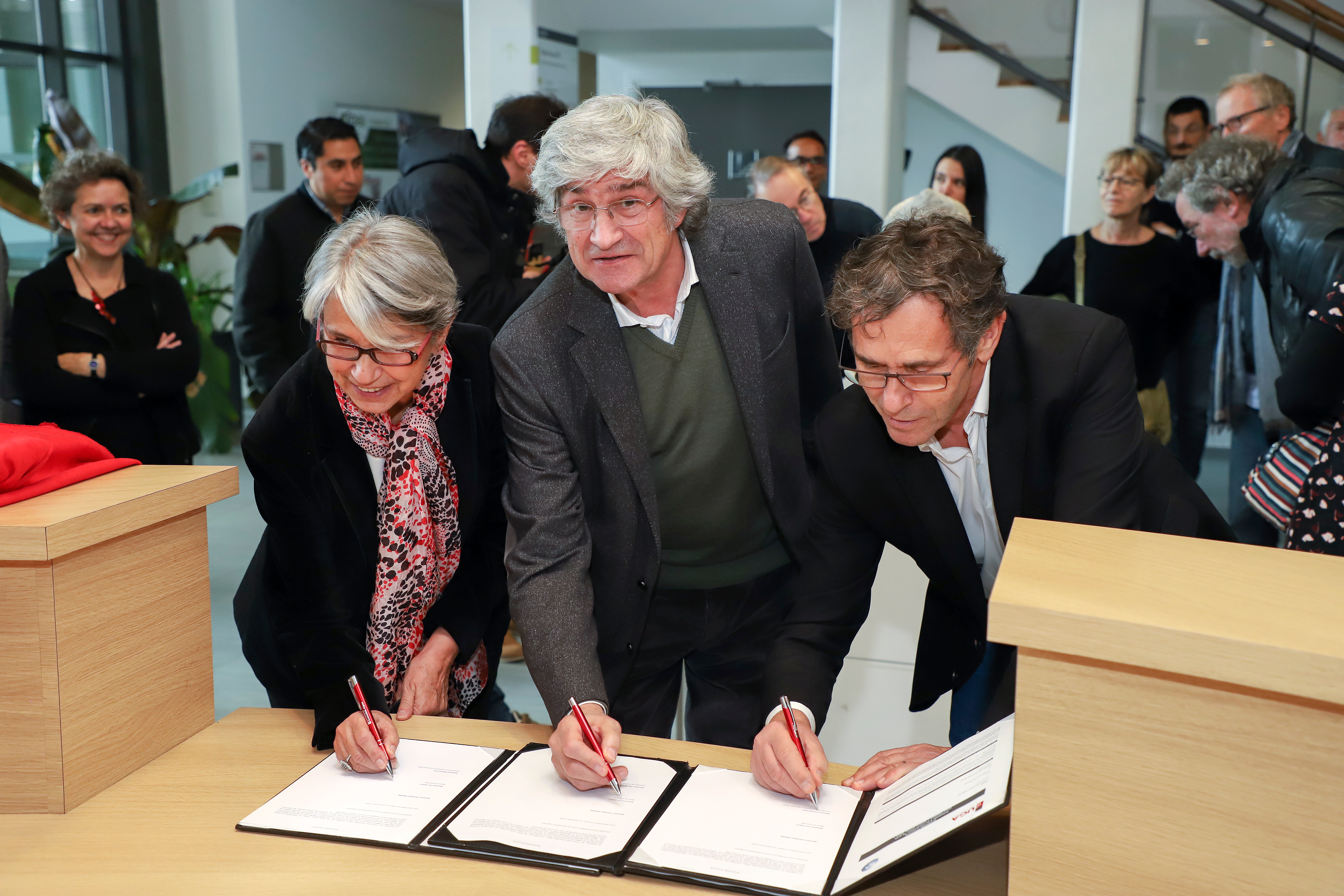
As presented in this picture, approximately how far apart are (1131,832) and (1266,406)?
2585mm

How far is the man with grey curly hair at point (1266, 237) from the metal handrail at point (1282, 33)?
3.13 m

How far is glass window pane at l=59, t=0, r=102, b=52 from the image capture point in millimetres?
6867

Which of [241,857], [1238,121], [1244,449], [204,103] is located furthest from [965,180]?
[204,103]

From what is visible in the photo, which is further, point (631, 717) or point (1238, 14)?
point (1238, 14)

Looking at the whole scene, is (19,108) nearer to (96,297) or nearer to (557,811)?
(96,297)

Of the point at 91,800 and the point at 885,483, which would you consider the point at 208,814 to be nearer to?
the point at 91,800

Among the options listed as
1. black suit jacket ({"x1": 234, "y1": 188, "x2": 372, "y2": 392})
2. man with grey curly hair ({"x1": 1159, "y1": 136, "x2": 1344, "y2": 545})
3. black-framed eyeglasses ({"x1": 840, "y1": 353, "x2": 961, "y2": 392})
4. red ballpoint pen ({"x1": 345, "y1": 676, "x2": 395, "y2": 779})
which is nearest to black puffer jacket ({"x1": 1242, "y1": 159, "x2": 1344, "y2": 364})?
man with grey curly hair ({"x1": 1159, "y1": 136, "x2": 1344, "y2": 545})

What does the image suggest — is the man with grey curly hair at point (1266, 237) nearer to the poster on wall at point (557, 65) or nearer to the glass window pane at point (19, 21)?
the poster on wall at point (557, 65)

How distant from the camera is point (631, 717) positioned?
1.91 m

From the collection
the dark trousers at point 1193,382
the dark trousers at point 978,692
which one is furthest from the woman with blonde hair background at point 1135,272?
the dark trousers at point 978,692

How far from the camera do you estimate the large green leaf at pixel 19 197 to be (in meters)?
5.51

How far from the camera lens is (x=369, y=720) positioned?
4.83ft

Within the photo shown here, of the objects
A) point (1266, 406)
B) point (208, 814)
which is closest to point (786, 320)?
point (208, 814)

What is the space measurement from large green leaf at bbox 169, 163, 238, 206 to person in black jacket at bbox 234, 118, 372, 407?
2.49 m
